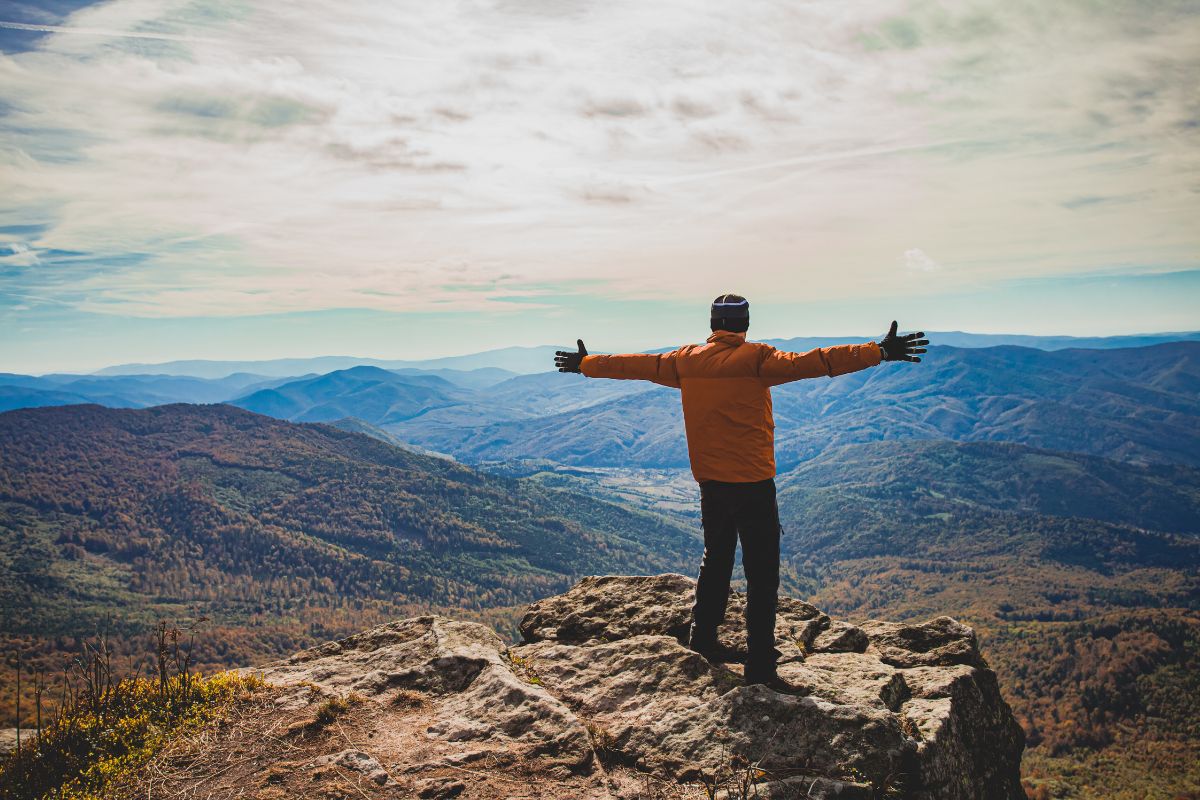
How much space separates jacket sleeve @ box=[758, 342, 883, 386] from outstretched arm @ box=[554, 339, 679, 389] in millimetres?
1268

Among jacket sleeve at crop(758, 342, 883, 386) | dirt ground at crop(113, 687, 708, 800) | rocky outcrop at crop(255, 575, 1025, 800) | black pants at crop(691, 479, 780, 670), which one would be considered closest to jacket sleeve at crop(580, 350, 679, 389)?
jacket sleeve at crop(758, 342, 883, 386)

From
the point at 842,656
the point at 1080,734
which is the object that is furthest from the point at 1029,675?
the point at 842,656

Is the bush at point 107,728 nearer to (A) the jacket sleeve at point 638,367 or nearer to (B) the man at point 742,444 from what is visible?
(A) the jacket sleeve at point 638,367

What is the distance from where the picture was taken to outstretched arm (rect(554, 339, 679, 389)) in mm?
8250

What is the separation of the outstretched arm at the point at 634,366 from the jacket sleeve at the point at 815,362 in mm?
1268

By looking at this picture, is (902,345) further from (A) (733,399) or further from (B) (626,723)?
(B) (626,723)

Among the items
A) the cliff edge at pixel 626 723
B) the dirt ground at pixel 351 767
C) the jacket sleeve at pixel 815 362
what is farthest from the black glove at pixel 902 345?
→ the dirt ground at pixel 351 767

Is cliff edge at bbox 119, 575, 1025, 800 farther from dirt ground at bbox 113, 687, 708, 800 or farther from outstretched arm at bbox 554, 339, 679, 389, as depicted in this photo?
outstretched arm at bbox 554, 339, 679, 389

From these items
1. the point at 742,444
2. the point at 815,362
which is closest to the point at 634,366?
the point at 742,444

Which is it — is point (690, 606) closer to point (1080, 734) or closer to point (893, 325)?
point (893, 325)

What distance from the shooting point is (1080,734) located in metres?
104

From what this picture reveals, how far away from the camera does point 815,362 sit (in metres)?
6.89

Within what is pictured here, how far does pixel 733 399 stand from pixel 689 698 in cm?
358

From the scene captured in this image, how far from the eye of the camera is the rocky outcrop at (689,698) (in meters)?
6.37
